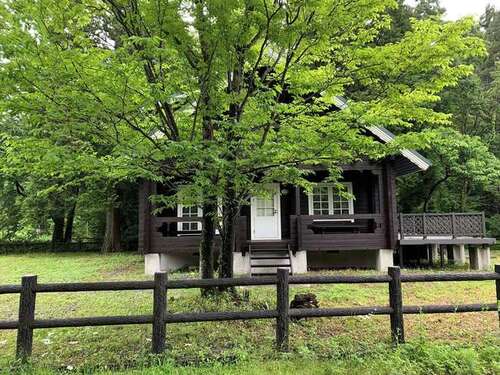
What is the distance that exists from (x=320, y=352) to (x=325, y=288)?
459 centimetres

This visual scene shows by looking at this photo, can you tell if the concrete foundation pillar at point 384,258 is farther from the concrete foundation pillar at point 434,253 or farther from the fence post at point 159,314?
the fence post at point 159,314

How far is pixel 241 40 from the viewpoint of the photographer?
5.50 meters

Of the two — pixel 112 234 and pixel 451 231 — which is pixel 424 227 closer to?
pixel 451 231

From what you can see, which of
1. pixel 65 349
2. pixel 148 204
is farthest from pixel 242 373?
pixel 148 204

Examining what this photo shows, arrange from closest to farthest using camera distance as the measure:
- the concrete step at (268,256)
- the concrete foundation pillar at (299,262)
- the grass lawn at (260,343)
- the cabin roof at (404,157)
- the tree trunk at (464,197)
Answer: the grass lawn at (260,343)
the cabin roof at (404,157)
the concrete step at (268,256)
the concrete foundation pillar at (299,262)
the tree trunk at (464,197)

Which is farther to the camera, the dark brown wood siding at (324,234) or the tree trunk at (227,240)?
the dark brown wood siding at (324,234)

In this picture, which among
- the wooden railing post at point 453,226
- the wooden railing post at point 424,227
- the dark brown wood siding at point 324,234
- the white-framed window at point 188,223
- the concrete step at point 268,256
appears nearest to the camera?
the concrete step at point 268,256

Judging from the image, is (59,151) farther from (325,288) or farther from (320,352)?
(325,288)

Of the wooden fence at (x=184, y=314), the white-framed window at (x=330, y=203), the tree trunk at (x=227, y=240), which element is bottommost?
the wooden fence at (x=184, y=314)

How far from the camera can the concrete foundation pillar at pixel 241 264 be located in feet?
39.8

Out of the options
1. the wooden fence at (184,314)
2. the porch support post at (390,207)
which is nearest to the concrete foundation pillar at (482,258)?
the porch support post at (390,207)

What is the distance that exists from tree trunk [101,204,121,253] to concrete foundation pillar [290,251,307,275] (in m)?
13.1

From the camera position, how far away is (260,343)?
5367 mm

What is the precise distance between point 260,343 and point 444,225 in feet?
33.4
